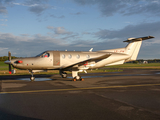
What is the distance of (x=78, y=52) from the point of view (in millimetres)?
18734

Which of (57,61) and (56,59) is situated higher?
(56,59)

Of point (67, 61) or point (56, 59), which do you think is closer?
point (56, 59)

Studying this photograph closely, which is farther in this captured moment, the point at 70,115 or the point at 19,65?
the point at 19,65

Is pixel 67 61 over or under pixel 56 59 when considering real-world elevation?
under

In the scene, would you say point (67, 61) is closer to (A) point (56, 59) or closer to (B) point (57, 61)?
(B) point (57, 61)

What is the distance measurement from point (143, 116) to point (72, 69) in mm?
12721

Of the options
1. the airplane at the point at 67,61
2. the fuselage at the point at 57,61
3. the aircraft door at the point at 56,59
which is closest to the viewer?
the fuselage at the point at 57,61

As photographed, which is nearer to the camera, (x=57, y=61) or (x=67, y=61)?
(x=57, y=61)

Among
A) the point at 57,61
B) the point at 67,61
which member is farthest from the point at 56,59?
the point at 67,61

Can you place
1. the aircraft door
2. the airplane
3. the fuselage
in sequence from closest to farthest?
the fuselage, the airplane, the aircraft door

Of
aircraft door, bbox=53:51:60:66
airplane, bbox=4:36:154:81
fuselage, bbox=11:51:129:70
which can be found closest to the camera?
fuselage, bbox=11:51:129:70

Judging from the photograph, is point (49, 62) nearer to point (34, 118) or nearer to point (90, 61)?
point (90, 61)

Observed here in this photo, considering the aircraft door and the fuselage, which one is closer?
the fuselage

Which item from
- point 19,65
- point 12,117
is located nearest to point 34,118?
point 12,117
